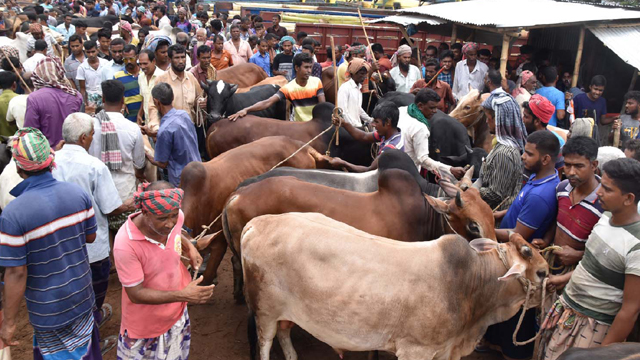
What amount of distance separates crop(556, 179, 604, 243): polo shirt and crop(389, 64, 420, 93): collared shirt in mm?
6172

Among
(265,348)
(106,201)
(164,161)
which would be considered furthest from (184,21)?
(265,348)

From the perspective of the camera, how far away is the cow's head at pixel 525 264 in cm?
358

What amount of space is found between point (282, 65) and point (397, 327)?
26.5 feet

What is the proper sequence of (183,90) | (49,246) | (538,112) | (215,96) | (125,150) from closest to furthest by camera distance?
(49,246)
(538,112)
(125,150)
(183,90)
(215,96)

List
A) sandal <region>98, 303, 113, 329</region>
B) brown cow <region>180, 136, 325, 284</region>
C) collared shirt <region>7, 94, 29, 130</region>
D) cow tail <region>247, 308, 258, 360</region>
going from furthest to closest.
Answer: collared shirt <region>7, 94, 29, 130</region>
brown cow <region>180, 136, 325, 284</region>
sandal <region>98, 303, 113, 329</region>
cow tail <region>247, 308, 258, 360</region>

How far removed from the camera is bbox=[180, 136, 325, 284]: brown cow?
17.8 feet

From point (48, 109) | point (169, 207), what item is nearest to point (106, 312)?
point (48, 109)

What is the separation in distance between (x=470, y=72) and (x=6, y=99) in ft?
25.0

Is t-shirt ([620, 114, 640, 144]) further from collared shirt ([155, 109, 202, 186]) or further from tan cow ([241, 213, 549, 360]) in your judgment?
collared shirt ([155, 109, 202, 186])

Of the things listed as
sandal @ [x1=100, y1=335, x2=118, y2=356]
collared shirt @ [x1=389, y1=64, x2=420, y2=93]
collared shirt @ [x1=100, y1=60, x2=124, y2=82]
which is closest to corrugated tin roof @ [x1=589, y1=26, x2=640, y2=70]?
collared shirt @ [x1=389, y1=64, x2=420, y2=93]

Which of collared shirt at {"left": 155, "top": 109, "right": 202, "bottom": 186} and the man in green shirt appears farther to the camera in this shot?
the man in green shirt

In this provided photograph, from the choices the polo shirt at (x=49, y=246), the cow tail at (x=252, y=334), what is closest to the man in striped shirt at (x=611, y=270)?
the cow tail at (x=252, y=334)

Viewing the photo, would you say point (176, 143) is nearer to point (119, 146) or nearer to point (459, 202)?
point (119, 146)

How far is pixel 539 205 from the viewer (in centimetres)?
390
